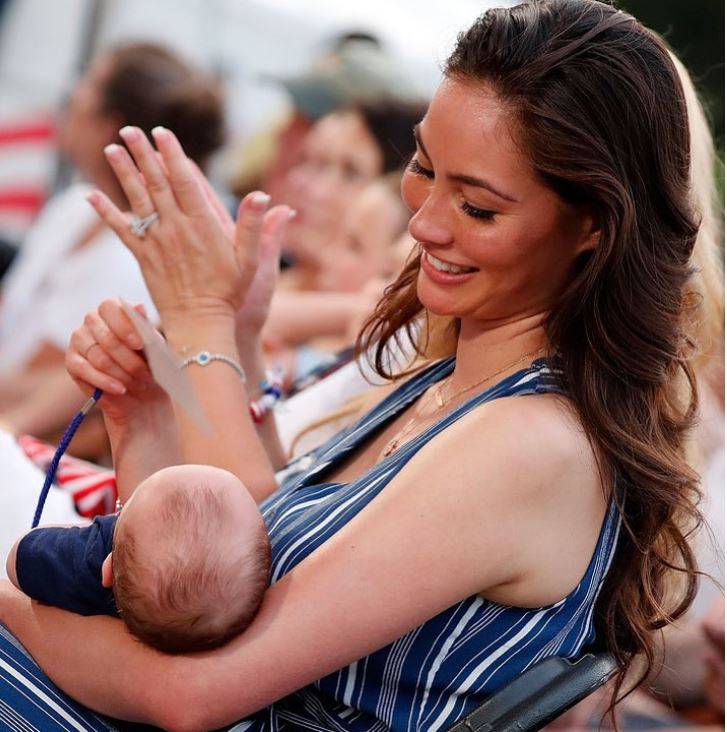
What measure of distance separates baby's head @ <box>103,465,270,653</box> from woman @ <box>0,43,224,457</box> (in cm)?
Answer: 210

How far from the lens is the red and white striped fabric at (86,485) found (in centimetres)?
207

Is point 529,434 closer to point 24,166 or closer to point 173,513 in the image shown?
point 173,513

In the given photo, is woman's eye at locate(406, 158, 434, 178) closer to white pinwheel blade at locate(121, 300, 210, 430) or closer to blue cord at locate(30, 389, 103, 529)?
white pinwheel blade at locate(121, 300, 210, 430)

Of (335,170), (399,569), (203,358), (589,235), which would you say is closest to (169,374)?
(203,358)

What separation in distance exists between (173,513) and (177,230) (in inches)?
22.0

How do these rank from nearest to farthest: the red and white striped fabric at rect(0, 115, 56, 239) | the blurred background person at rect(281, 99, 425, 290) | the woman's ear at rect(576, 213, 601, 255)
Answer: the woman's ear at rect(576, 213, 601, 255), the blurred background person at rect(281, 99, 425, 290), the red and white striped fabric at rect(0, 115, 56, 239)

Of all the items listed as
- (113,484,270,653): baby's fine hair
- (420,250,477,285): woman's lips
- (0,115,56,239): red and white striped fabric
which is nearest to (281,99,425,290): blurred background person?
(0,115,56,239): red and white striped fabric

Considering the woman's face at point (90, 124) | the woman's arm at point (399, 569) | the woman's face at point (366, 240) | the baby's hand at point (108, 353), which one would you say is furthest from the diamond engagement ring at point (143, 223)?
the woman's face at point (90, 124)

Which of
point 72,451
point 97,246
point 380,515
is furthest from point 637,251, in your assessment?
point 97,246

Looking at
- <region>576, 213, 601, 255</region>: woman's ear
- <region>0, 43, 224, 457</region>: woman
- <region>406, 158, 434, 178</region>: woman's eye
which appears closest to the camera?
Result: <region>576, 213, 601, 255</region>: woman's ear

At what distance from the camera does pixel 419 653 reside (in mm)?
1492

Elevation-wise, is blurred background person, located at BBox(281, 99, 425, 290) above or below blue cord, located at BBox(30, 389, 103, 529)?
above

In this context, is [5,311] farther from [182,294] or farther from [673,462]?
[673,462]

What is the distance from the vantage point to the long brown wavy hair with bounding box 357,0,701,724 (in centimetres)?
142
